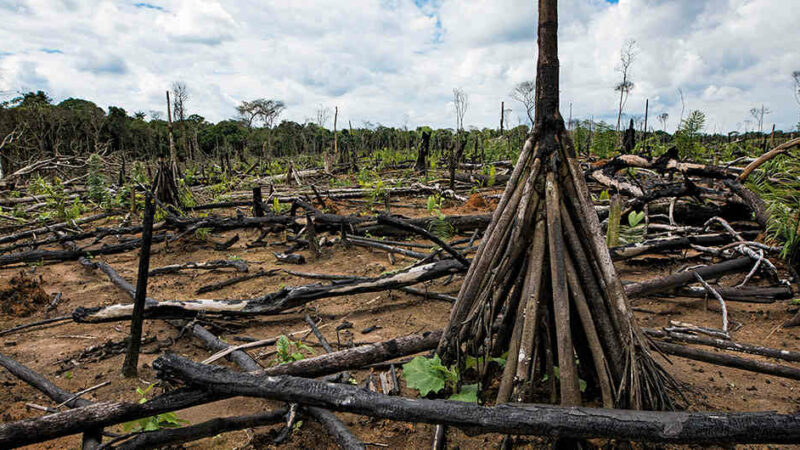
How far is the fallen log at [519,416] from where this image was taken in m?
1.59

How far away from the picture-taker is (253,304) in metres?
3.59

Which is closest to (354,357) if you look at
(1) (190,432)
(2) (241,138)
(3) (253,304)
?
(1) (190,432)

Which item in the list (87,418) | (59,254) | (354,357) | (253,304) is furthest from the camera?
(59,254)

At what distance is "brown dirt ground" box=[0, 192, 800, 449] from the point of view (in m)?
2.46

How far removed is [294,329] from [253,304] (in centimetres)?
53

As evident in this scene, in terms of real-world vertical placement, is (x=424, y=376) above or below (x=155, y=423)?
above

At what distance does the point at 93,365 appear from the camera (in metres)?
3.35

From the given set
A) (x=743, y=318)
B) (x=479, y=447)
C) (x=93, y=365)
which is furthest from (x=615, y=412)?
(x=93, y=365)

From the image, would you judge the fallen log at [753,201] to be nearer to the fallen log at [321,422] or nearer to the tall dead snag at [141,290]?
the fallen log at [321,422]

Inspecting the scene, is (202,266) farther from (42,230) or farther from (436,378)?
(42,230)

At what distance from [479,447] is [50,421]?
2081mm

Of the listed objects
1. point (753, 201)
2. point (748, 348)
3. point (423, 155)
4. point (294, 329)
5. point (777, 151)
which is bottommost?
point (294, 329)

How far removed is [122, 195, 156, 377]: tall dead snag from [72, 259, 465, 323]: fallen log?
14.7 inches

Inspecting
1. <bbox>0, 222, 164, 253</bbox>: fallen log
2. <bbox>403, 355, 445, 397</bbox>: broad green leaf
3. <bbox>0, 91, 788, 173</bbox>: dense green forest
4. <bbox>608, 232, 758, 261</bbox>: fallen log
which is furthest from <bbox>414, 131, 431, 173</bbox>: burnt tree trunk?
<bbox>403, 355, 445, 397</bbox>: broad green leaf
